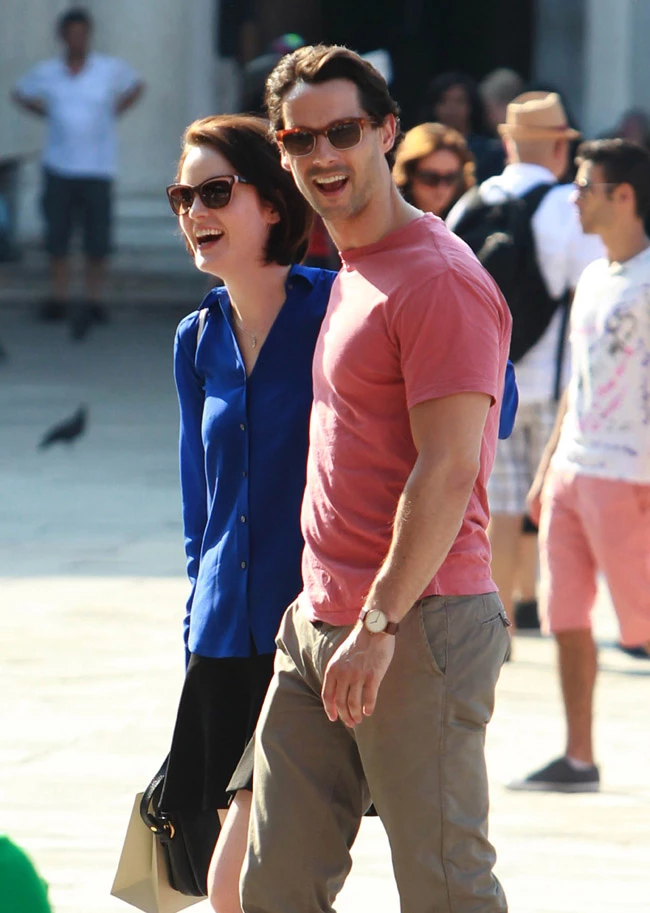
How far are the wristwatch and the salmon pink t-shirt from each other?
4.7 inches

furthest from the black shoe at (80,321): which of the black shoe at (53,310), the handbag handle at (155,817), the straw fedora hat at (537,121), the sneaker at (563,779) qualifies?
the handbag handle at (155,817)

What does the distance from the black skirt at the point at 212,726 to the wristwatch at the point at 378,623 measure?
0.59m

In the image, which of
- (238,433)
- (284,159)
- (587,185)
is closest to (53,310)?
(587,185)

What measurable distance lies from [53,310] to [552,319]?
32.8ft

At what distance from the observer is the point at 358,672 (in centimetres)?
291

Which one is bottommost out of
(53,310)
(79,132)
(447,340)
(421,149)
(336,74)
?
(53,310)

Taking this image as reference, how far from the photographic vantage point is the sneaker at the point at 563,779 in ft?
16.9

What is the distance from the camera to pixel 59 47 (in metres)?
17.0

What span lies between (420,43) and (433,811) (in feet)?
60.5

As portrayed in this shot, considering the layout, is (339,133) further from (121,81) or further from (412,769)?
(121,81)

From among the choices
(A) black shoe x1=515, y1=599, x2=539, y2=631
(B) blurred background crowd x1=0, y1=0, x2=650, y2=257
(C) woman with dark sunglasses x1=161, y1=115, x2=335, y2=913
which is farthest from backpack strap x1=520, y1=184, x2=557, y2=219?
(B) blurred background crowd x1=0, y1=0, x2=650, y2=257

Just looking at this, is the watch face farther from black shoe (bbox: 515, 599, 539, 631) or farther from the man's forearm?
black shoe (bbox: 515, 599, 539, 631)

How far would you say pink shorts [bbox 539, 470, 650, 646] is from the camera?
16.8 feet

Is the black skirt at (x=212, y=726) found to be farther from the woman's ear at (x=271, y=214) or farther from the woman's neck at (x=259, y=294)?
the woman's ear at (x=271, y=214)
